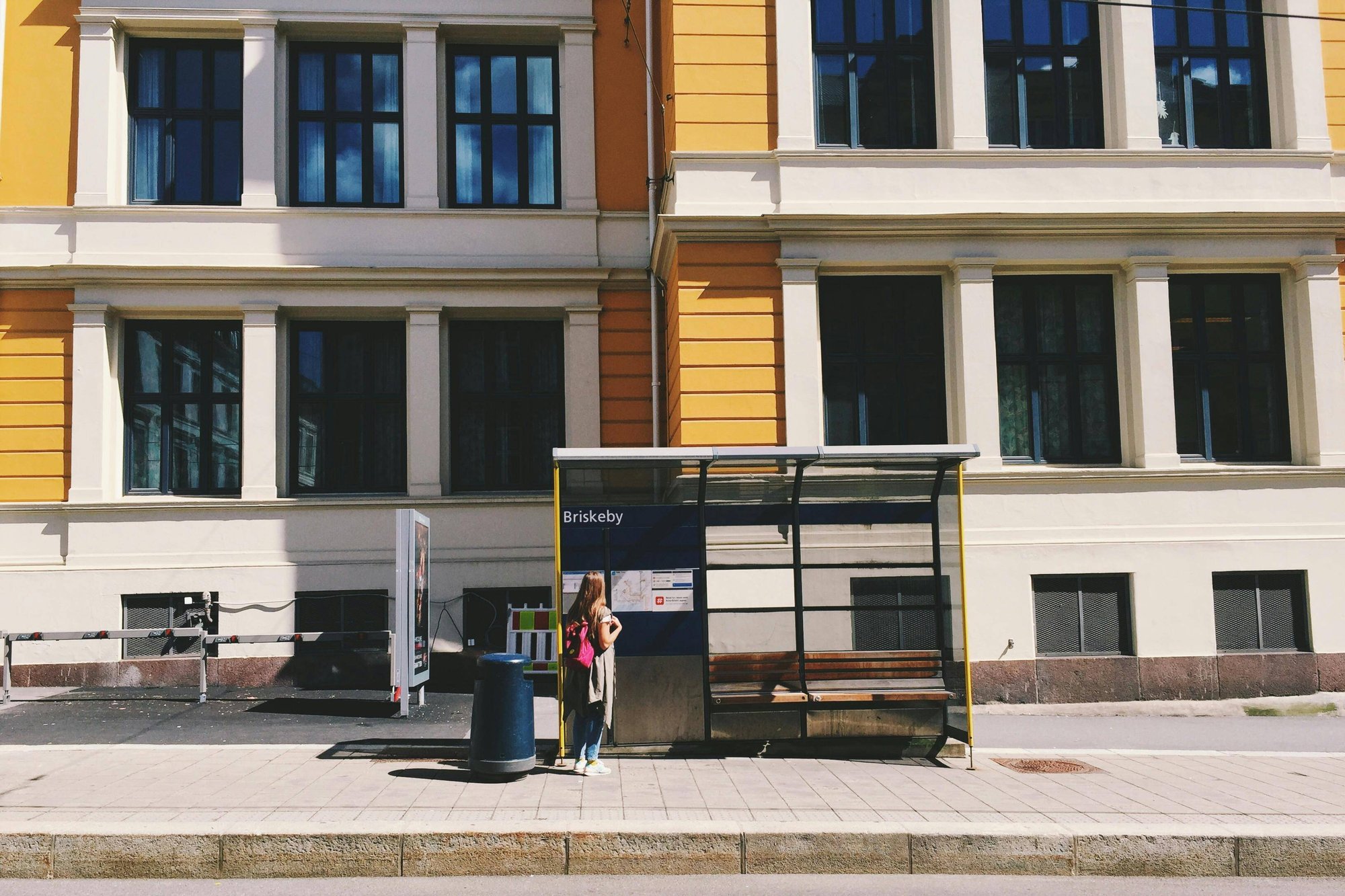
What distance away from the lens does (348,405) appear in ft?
54.0

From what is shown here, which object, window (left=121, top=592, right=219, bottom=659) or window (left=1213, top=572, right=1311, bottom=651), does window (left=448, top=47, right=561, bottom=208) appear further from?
window (left=1213, top=572, right=1311, bottom=651)

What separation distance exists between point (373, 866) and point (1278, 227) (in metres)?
13.8

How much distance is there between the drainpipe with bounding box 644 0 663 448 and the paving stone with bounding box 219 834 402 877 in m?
9.34

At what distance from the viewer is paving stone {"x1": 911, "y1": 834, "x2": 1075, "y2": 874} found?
7344 millimetres

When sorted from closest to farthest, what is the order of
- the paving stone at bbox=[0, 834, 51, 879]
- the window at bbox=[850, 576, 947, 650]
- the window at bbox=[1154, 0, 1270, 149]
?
the paving stone at bbox=[0, 834, 51, 879]
the window at bbox=[850, 576, 947, 650]
the window at bbox=[1154, 0, 1270, 149]

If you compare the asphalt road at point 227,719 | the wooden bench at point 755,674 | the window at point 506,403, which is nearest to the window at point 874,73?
the window at point 506,403

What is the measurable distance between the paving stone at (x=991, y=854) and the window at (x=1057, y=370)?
7921mm

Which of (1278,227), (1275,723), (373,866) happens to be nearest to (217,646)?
(373,866)

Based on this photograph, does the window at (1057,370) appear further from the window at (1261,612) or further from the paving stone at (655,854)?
the paving stone at (655,854)

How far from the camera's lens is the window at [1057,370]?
48.2 feet

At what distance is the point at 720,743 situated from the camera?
10430 millimetres

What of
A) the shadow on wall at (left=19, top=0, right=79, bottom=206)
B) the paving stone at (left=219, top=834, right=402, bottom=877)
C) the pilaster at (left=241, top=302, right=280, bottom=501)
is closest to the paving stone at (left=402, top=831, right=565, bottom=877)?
the paving stone at (left=219, top=834, right=402, bottom=877)

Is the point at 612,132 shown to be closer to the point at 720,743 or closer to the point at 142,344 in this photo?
the point at 142,344

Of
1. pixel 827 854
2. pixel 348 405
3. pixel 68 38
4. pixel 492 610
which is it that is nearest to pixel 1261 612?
pixel 827 854
